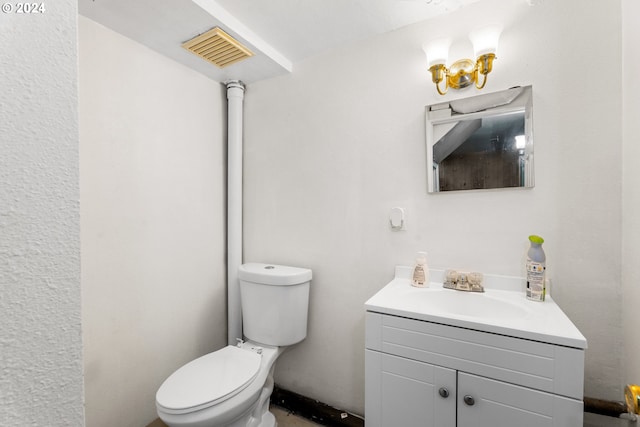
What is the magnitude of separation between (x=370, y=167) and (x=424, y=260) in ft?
1.82

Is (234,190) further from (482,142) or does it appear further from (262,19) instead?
(482,142)

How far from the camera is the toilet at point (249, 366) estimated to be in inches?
44.3

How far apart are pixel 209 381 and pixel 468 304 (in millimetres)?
1162

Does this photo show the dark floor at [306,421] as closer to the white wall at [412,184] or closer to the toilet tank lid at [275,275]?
the white wall at [412,184]

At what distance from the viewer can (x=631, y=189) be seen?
1.02 metres

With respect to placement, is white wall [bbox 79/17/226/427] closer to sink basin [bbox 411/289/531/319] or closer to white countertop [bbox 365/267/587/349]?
white countertop [bbox 365/267/587/349]

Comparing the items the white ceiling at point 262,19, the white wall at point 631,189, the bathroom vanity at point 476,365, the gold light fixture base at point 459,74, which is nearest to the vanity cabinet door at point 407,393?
the bathroom vanity at point 476,365

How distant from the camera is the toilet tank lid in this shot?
1.56 metres

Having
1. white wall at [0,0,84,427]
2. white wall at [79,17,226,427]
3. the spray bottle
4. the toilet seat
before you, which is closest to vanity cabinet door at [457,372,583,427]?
the spray bottle

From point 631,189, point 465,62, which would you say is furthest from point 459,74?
point 631,189

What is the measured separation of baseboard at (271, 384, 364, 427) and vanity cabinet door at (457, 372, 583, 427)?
0.77 m

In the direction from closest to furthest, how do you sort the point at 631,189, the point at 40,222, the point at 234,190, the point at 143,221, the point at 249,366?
the point at 40,222 < the point at 631,189 < the point at 249,366 < the point at 143,221 < the point at 234,190

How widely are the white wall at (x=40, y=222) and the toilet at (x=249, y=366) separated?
0.86 metres

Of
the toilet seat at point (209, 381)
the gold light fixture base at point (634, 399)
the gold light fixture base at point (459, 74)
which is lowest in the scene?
the toilet seat at point (209, 381)
